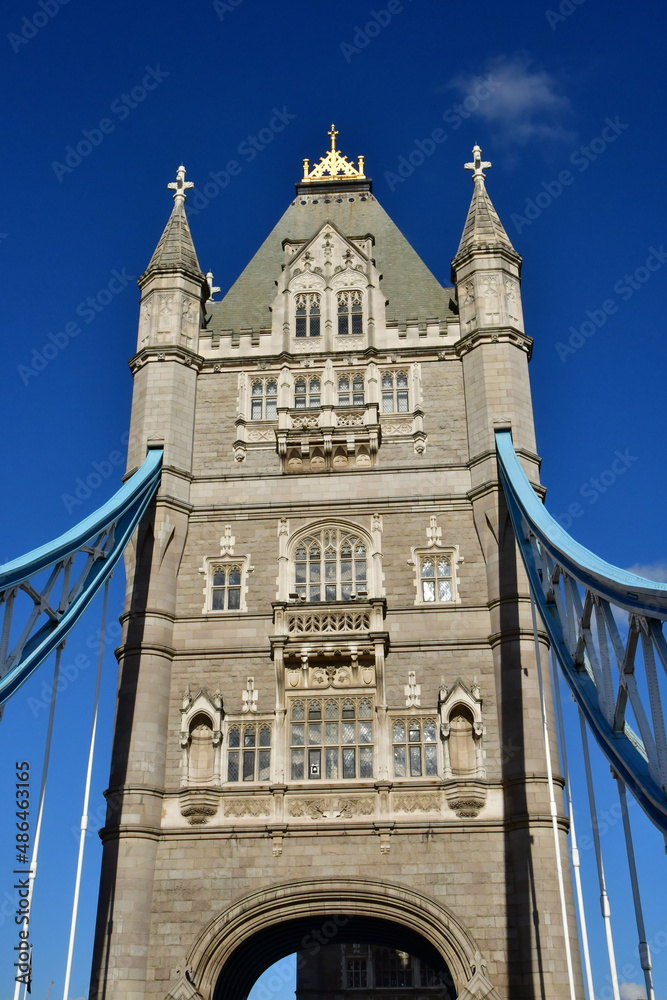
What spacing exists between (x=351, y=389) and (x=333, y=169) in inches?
410

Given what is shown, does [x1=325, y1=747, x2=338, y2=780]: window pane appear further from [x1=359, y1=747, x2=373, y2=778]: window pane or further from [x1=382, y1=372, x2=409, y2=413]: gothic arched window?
[x1=382, y1=372, x2=409, y2=413]: gothic arched window

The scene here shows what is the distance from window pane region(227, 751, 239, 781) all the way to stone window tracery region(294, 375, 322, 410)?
870 cm

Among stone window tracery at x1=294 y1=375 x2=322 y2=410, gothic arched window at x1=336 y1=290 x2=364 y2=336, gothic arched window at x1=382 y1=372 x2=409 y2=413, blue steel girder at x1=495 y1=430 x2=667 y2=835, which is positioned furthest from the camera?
gothic arched window at x1=336 y1=290 x2=364 y2=336

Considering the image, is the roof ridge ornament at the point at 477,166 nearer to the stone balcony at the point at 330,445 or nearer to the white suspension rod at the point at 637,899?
the stone balcony at the point at 330,445

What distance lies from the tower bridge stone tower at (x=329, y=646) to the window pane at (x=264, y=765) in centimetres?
16

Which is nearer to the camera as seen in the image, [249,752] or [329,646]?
[249,752]

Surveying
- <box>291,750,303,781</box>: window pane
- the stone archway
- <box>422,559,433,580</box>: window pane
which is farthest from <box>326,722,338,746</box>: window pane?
<box>422,559,433,580</box>: window pane

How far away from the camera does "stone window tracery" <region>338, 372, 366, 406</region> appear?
89.2 feet

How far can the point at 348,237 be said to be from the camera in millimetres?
30109

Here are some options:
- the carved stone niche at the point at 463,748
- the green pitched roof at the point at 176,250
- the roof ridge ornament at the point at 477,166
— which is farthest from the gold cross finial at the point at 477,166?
the carved stone niche at the point at 463,748

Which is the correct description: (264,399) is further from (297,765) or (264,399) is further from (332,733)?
(297,765)

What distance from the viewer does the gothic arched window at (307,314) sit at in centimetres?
2847

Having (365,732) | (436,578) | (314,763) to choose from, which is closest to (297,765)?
(314,763)

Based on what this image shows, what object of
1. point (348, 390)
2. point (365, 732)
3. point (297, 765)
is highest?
point (348, 390)
